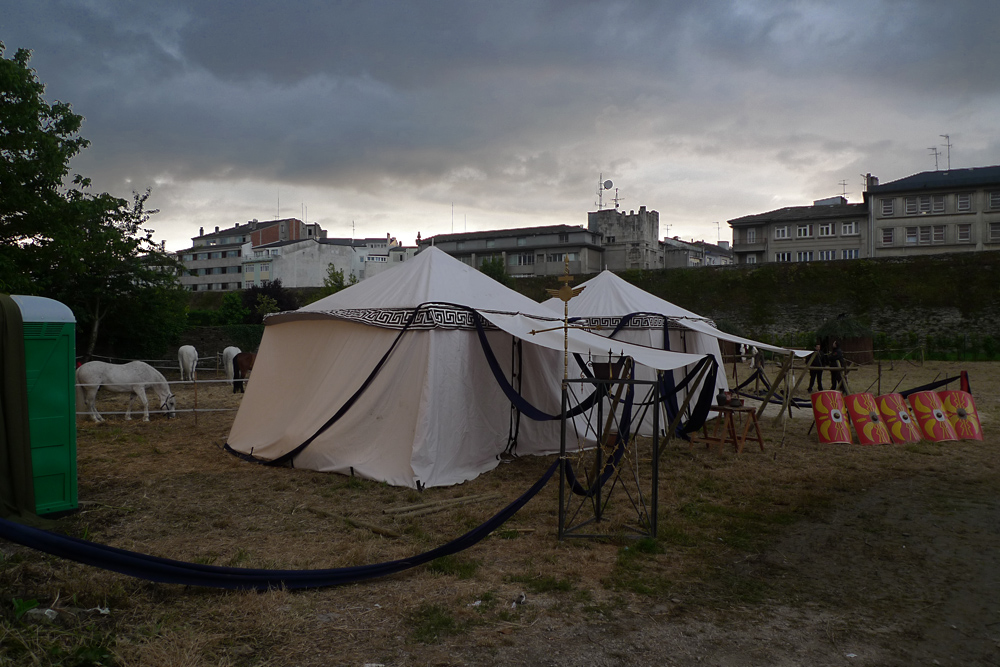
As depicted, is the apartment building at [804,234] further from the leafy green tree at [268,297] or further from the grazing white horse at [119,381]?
the grazing white horse at [119,381]

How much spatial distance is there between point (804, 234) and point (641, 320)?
121 ft

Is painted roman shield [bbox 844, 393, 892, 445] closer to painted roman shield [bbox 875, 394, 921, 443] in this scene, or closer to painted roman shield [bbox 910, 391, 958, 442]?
painted roman shield [bbox 875, 394, 921, 443]

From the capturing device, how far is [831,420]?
900 centimetres

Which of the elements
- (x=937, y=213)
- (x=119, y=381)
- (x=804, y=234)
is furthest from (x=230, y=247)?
(x=937, y=213)

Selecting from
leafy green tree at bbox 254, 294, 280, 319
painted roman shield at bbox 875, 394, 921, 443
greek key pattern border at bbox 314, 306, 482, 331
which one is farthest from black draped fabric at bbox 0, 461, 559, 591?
leafy green tree at bbox 254, 294, 280, 319

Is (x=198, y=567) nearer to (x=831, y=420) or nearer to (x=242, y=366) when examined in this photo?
(x=831, y=420)

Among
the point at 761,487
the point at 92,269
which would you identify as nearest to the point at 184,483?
the point at 761,487

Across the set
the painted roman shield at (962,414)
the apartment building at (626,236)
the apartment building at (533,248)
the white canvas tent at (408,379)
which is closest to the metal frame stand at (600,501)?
the white canvas tent at (408,379)

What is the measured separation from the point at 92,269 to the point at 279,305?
14759 mm

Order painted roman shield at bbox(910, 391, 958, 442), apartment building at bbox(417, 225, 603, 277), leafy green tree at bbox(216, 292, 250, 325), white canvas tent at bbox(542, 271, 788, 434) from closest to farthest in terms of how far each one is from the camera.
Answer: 1. painted roman shield at bbox(910, 391, 958, 442)
2. white canvas tent at bbox(542, 271, 788, 434)
3. leafy green tree at bbox(216, 292, 250, 325)
4. apartment building at bbox(417, 225, 603, 277)

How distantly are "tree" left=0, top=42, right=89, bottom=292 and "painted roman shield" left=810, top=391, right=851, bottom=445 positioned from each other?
1410 cm

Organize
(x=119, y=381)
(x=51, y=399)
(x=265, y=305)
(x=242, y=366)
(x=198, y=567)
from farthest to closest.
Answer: (x=265, y=305) → (x=242, y=366) → (x=119, y=381) → (x=51, y=399) → (x=198, y=567)

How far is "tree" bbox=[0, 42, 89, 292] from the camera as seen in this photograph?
12.1 metres

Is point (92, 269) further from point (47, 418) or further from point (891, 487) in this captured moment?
point (891, 487)
